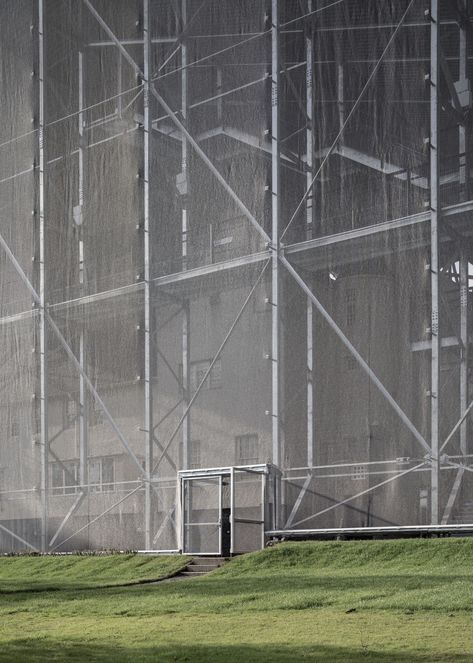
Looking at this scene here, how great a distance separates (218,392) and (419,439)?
351 centimetres

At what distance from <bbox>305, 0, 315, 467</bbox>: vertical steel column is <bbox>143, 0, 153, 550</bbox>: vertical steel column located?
9.71 ft

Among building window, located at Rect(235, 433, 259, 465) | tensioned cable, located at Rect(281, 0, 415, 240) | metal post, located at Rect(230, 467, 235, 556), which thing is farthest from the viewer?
building window, located at Rect(235, 433, 259, 465)

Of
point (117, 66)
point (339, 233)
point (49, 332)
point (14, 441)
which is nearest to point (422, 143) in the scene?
point (339, 233)

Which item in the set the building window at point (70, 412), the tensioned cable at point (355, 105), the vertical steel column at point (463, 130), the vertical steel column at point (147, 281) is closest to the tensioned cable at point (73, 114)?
the vertical steel column at point (147, 281)

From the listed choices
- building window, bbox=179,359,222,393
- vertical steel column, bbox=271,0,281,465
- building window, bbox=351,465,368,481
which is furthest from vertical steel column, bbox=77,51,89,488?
building window, bbox=351,465,368,481

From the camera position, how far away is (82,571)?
14789mm

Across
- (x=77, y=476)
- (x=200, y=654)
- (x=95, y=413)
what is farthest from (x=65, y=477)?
(x=200, y=654)

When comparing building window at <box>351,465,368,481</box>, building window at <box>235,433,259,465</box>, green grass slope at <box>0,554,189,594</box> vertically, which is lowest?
green grass slope at <box>0,554,189,594</box>

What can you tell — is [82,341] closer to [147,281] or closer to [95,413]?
[95,413]

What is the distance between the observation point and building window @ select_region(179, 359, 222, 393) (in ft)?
53.9

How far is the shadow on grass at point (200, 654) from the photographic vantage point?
6.37 meters

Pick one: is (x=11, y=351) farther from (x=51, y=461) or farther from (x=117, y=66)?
(x=117, y=66)

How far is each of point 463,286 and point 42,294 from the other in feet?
26.1

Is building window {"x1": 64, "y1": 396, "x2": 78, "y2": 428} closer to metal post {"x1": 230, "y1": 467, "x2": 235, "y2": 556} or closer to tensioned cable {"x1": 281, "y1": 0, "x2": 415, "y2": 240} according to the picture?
metal post {"x1": 230, "y1": 467, "x2": 235, "y2": 556}
